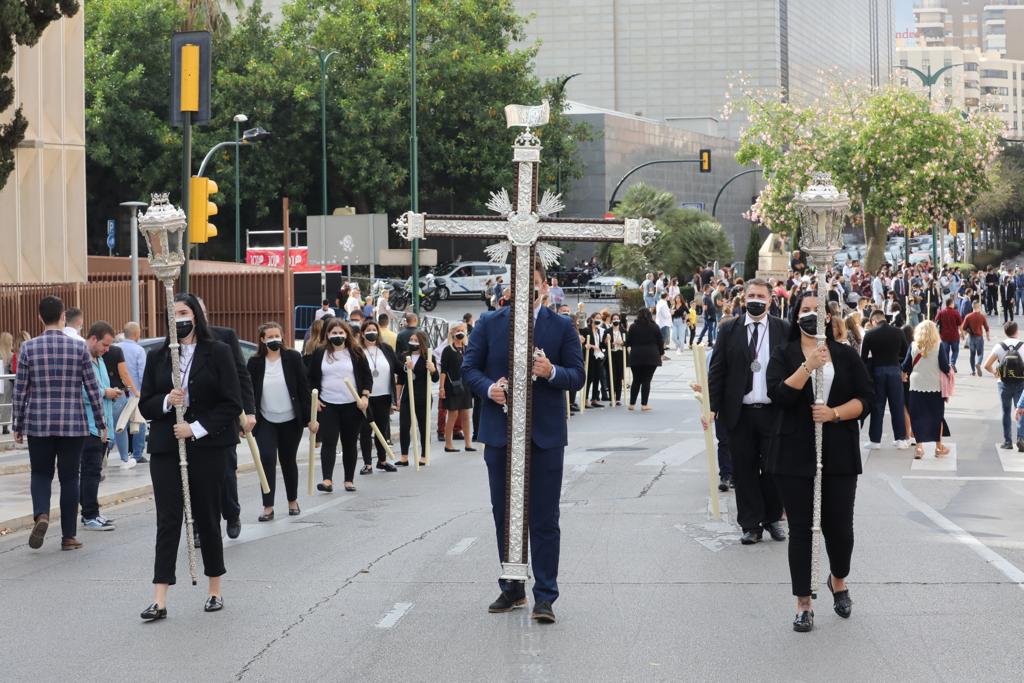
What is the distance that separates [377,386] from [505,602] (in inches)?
321

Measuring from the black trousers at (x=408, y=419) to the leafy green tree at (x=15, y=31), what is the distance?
20.1 feet

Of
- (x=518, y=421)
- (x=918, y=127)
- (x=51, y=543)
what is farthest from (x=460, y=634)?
(x=918, y=127)

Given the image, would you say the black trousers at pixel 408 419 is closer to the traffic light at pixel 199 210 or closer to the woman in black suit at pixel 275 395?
the traffic light at pixel 199 210

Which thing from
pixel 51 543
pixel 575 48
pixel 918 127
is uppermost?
pixel 575 48

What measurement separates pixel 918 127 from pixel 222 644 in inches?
1967

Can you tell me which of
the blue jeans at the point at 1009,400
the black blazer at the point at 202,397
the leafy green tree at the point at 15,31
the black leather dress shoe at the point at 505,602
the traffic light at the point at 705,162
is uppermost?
the traffic light at the point at 705,162

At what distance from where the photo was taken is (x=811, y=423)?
795cm

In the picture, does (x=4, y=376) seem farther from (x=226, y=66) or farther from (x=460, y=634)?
(x=226, y=66)

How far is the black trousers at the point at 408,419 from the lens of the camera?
683 inches

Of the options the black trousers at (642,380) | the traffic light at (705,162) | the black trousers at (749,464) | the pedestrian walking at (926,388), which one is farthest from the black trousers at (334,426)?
the traffic light at (705,162)

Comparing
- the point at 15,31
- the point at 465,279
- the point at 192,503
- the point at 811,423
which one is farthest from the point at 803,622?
the point at 465,279

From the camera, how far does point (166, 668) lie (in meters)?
7.20

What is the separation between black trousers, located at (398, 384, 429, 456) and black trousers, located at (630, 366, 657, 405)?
6525mm

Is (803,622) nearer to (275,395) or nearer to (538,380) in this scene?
(538,380)
